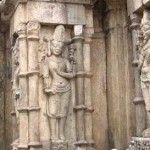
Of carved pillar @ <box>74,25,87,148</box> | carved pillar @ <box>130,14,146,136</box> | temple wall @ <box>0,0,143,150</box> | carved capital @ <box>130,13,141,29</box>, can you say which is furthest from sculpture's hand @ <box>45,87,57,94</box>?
carved capital @ <box>130,13,141,29</box>

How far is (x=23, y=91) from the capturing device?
8.17 m

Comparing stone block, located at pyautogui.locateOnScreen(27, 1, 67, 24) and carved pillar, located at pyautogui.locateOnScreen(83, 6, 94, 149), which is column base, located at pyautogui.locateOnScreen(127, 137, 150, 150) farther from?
stone block, located at pyautogui.locateOnScreen(27, 1, 67, 24)

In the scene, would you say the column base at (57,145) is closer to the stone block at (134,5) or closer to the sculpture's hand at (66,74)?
the sculpture's hand at (66,74)

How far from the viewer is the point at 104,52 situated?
9.21 metres

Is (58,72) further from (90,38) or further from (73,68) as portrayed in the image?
(90,38)

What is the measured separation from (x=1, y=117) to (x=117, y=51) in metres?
3.88

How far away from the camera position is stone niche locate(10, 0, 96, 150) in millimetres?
8094

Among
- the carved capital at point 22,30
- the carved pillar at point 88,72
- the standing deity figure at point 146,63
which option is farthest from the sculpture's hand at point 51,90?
the standing deity figure at point 146,63

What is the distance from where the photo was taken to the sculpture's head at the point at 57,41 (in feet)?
27.2

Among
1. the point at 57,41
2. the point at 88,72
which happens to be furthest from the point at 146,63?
the point at 57,41

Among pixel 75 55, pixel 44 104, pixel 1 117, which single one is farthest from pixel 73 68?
pixel 1 117

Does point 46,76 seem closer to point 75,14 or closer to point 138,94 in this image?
point 75,14

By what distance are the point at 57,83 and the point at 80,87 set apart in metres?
0.50

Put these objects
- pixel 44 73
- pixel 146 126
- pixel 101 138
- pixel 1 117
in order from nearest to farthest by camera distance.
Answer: pixel 146 126 < pixel 44 73 < pixel 101 138 < pixel 1 117
